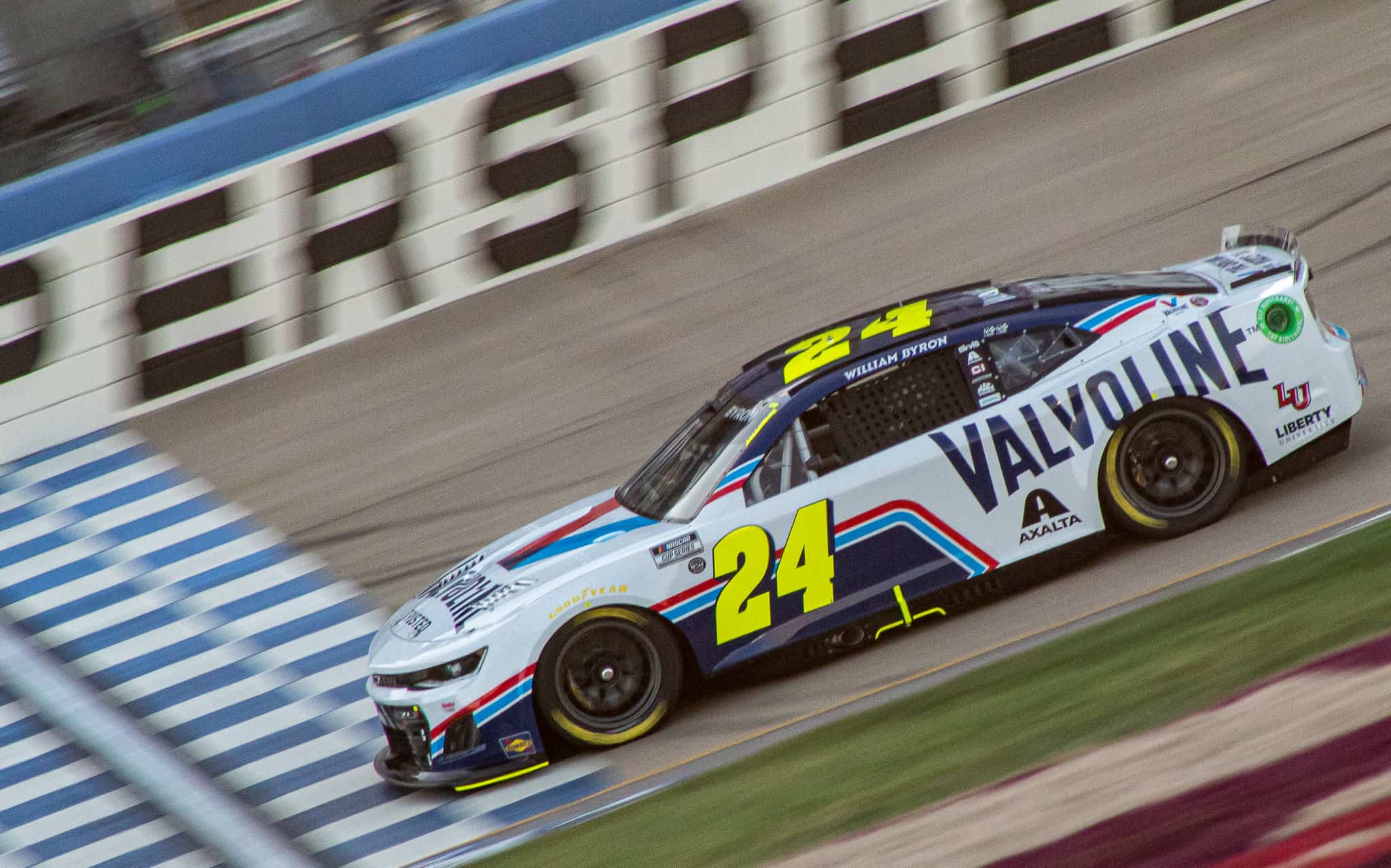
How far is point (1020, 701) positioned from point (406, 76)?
9434mm

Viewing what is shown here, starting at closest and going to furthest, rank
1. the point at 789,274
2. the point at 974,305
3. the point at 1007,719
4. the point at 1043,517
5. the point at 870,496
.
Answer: the point at 1007,719 < the point at 870,496 < the point at 1043,517 < the point at 974,305 < the point at 789,274

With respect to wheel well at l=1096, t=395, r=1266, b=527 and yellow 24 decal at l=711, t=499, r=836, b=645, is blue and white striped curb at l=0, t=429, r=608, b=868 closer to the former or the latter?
yellow 24 decal at l=711, t=499, r=836, b=645

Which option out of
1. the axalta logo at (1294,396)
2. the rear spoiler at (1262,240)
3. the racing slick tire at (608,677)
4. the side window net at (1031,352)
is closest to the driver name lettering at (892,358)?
the side window net at (1031,352)

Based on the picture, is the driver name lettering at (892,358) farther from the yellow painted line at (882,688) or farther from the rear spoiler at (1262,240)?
the rear spoiler at (1262,240)

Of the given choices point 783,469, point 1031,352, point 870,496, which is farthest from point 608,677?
point 1031,352

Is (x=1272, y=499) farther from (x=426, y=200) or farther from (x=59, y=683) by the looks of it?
(x=426, y=200)

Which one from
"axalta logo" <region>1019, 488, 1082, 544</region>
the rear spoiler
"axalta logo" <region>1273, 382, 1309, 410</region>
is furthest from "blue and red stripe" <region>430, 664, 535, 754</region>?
the rear spoiler

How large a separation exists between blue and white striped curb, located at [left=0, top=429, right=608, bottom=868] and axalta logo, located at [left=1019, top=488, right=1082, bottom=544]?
2285mm

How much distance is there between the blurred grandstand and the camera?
1320cm

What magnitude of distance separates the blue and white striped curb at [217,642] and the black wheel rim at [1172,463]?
2.90 meters

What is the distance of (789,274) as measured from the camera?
1345 centimetres

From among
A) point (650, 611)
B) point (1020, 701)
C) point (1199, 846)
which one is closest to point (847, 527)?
point (650, 611)

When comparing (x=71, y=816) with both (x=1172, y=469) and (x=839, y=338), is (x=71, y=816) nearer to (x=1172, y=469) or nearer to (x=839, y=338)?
(x=839, y=338)

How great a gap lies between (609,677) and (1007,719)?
2.15 meters
